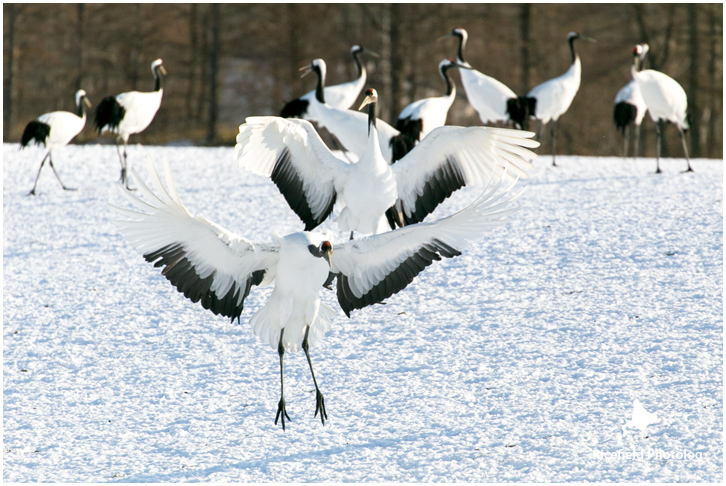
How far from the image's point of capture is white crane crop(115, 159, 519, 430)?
414 cm

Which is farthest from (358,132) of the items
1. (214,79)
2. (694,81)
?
(694,81)

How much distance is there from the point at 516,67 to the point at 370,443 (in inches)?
778

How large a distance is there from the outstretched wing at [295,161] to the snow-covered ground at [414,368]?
0.79m

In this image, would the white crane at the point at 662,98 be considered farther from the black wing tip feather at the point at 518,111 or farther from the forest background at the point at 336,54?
the forest background at the point at 336,54

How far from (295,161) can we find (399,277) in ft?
5.87

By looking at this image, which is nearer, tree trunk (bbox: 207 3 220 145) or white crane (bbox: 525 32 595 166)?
white crane (bbox: 525 32 595 166)

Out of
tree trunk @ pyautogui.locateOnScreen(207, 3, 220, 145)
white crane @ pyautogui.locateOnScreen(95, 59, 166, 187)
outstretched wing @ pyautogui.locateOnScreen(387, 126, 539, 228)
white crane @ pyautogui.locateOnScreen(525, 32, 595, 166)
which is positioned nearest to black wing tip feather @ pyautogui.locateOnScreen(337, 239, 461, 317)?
outstretched wing @ pyautogui.locateOnScreen(387, 126, 539, 228)

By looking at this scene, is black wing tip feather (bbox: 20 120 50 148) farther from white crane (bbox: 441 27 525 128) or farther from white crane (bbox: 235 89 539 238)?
white crane (bbox: 441 27 525 128)

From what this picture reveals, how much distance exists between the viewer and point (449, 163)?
604cm

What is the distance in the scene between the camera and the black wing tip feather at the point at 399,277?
4500mm

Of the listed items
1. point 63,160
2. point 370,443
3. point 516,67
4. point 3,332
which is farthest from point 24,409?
point 516,67

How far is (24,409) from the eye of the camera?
453cm

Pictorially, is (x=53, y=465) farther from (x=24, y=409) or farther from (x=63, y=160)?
(x=63, y=160)

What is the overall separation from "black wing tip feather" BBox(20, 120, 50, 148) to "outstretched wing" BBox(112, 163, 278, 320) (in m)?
5.39
